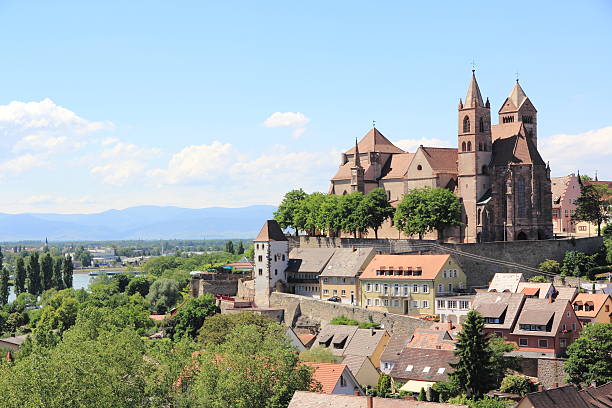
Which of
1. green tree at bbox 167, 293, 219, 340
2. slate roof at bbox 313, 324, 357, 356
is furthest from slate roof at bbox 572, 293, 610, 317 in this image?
green tree at bbox 167, 293, 219, 340

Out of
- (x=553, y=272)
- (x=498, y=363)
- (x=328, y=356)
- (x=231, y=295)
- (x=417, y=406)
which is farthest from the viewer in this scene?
(x=231, y=295)

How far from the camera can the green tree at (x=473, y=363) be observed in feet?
221

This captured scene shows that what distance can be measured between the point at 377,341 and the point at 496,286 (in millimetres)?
16649

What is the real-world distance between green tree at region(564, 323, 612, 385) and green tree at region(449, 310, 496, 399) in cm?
577

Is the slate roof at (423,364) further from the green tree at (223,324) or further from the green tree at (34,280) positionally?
the green tree at (34,280)

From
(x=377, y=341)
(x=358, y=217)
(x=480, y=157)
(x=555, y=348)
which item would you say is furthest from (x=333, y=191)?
(x=555, y=348)

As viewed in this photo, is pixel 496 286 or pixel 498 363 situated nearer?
pixel 498 363

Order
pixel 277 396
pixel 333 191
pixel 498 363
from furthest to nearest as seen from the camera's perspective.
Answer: pixel 333 191
pixel 498 363
pixel 277 396

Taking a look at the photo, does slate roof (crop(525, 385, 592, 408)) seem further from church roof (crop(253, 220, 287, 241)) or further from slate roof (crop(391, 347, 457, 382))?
church roof (crop(253, 220, 287, 241))

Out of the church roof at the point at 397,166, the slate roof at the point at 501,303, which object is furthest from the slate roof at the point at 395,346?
the church roof at the point at 397,166

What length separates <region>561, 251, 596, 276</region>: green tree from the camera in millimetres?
99019

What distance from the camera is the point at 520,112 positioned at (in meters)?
120

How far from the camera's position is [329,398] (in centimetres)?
5434

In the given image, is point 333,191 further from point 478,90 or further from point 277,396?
point 277,396
